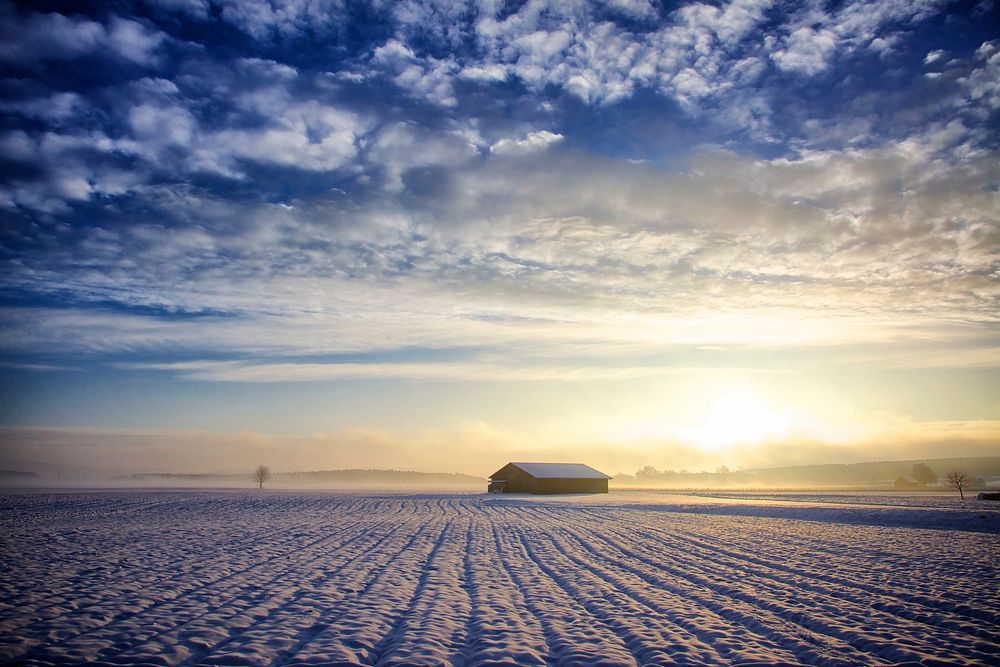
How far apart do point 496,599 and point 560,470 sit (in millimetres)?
69344

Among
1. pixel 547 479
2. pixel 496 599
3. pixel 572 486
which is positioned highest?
pixel 496 599

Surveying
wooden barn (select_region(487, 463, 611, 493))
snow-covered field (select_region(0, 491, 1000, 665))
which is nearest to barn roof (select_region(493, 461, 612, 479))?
wooden barn (select_region(487, 463, 611, 493))

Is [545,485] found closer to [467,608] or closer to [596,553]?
[596,553]

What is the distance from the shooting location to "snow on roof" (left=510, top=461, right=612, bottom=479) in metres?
74.5

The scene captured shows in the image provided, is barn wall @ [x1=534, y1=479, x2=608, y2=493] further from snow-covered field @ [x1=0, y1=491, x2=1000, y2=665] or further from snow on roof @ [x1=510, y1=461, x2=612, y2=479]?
snow-covered field @ [x1=0, y1=491, x2=1000, y2=665]

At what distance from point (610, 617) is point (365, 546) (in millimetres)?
11644

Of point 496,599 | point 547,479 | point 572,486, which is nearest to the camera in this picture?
point 496,599

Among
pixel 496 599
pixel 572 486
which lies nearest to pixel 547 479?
pixel 572 486

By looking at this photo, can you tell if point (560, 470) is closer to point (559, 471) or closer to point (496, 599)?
point (559, 471)

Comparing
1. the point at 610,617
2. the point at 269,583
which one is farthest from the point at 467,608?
the point at 269,583

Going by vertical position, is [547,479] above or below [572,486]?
above

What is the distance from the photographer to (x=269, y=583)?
1219 centimetres

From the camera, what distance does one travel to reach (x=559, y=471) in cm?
7738

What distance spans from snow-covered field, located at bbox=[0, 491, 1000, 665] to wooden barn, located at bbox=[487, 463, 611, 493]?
173 feet
